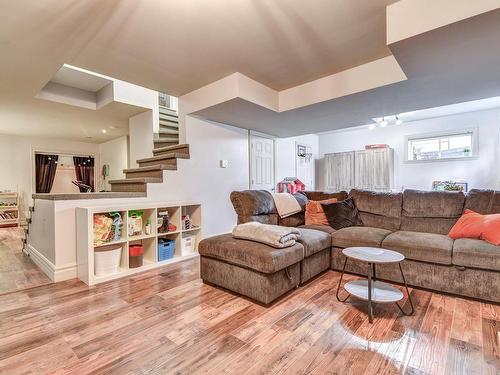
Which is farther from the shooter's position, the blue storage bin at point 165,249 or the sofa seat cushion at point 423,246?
the blue storage bin at point 165,249

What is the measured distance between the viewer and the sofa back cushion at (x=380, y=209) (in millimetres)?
3092

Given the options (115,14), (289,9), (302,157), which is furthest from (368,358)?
(302,157)

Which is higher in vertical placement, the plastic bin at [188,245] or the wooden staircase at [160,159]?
the wooden staircase at [160,159]

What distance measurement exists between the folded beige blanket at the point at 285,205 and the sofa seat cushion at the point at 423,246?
1.17 meters

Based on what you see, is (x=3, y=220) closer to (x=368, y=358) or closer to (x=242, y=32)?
(x=242, y=32)

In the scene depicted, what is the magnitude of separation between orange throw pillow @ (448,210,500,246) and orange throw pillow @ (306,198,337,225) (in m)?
1.28

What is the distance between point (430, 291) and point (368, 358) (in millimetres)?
1318

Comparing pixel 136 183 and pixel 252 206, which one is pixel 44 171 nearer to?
pixel 136 183

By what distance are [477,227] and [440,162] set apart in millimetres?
3884

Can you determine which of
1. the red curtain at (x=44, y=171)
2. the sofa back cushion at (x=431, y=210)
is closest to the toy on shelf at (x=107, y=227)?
the sofa back cushion at (x=431, y=210)

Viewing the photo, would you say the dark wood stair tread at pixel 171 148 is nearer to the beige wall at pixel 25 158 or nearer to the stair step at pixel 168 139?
the stair step at pixel 168 139

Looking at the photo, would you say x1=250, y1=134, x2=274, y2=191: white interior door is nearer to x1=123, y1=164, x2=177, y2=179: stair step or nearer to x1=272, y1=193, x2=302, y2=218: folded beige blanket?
x1=272, y1=193, x2=302, y2=218: folded beige blanket

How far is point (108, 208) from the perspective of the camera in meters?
2.72

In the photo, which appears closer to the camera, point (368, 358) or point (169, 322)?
point (368, 358)
